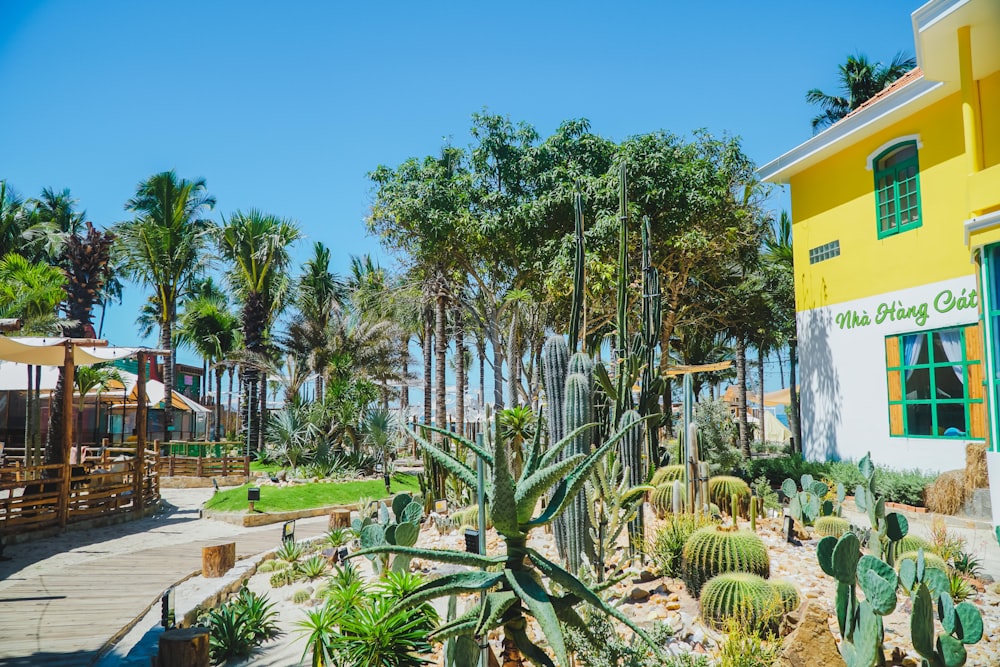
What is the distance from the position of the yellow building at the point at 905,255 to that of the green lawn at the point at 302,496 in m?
10.2

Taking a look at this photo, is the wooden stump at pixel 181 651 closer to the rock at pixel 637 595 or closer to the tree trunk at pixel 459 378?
the rock at pixel 637 595

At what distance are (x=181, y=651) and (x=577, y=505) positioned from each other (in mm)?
3470

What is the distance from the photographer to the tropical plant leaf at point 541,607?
315 centimetres

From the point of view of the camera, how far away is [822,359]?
49.3 feet

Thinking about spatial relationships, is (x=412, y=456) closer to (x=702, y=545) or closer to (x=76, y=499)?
(x=76, y=499)

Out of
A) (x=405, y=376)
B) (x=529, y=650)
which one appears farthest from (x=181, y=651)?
(x=405, y=376)

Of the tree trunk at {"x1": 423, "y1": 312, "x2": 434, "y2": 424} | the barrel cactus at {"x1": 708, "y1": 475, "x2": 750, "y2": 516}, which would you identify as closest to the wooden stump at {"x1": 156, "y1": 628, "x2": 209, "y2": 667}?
the barrel cactus at {"x1": 708, "y1": 475, "x2": 750, "y2": 516}

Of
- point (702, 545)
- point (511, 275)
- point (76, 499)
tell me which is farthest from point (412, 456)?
point (702, 545)

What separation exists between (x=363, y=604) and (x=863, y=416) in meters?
11.8

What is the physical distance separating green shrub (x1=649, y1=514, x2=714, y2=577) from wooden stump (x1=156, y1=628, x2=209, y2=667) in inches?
177

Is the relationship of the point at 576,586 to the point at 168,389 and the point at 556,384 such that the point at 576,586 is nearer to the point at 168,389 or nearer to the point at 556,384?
the point at 556,384

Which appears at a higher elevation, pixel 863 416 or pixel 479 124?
pixel 479 124

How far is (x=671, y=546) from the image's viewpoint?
7.52 m

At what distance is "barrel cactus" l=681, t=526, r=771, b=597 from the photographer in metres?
6.74
